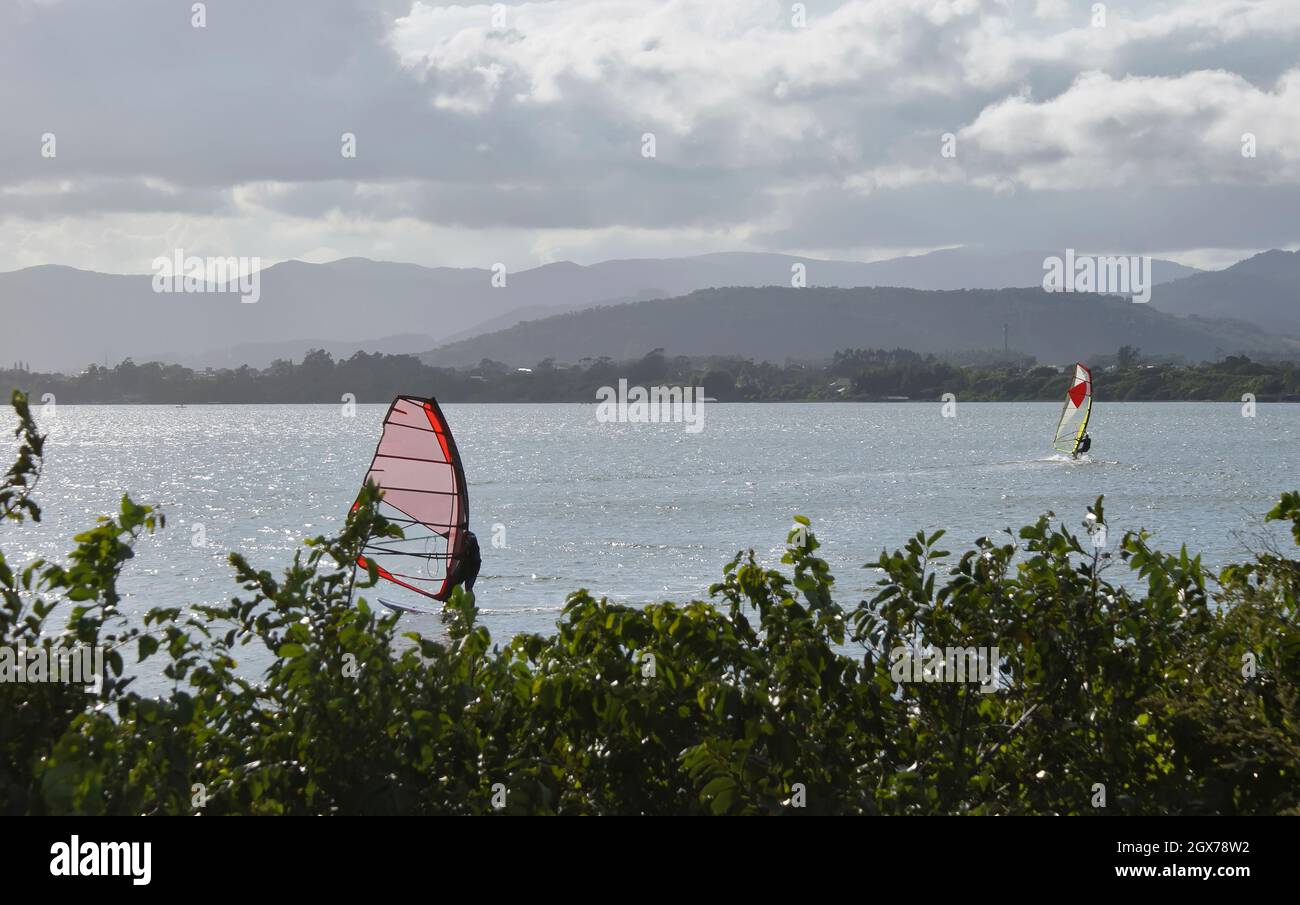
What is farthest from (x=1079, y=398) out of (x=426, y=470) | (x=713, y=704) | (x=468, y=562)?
(x=713, y=704)

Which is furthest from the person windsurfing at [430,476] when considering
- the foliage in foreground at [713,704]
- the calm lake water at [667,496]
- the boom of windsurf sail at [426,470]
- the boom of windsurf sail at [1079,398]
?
the boom of windsurf sail at [1079,398]

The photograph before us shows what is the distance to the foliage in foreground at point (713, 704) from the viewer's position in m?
4.47

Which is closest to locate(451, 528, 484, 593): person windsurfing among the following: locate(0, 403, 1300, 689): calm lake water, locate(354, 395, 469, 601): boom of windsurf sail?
locate(354, 395, 469, 601): boom of windsurf sail

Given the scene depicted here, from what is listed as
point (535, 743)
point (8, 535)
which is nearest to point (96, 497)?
point (8, 535)

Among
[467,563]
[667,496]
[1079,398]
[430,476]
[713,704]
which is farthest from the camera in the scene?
[1079,398]

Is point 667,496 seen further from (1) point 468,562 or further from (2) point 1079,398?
(1) point 468,562

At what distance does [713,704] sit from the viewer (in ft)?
15.6

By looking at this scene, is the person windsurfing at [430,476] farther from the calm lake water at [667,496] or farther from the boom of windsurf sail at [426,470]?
the calm lake water at [667,496]

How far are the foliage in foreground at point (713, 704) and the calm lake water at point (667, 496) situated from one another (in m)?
1.03

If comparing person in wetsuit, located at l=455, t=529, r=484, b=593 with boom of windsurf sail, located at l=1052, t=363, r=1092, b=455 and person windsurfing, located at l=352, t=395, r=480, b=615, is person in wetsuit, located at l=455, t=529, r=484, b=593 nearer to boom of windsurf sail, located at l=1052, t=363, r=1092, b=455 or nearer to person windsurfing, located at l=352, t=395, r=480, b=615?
person windsurfing, located at l=352, t=395, r=480, b=615

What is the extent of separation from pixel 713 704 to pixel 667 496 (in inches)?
2360

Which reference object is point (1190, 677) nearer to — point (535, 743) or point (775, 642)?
point (775, 642)
